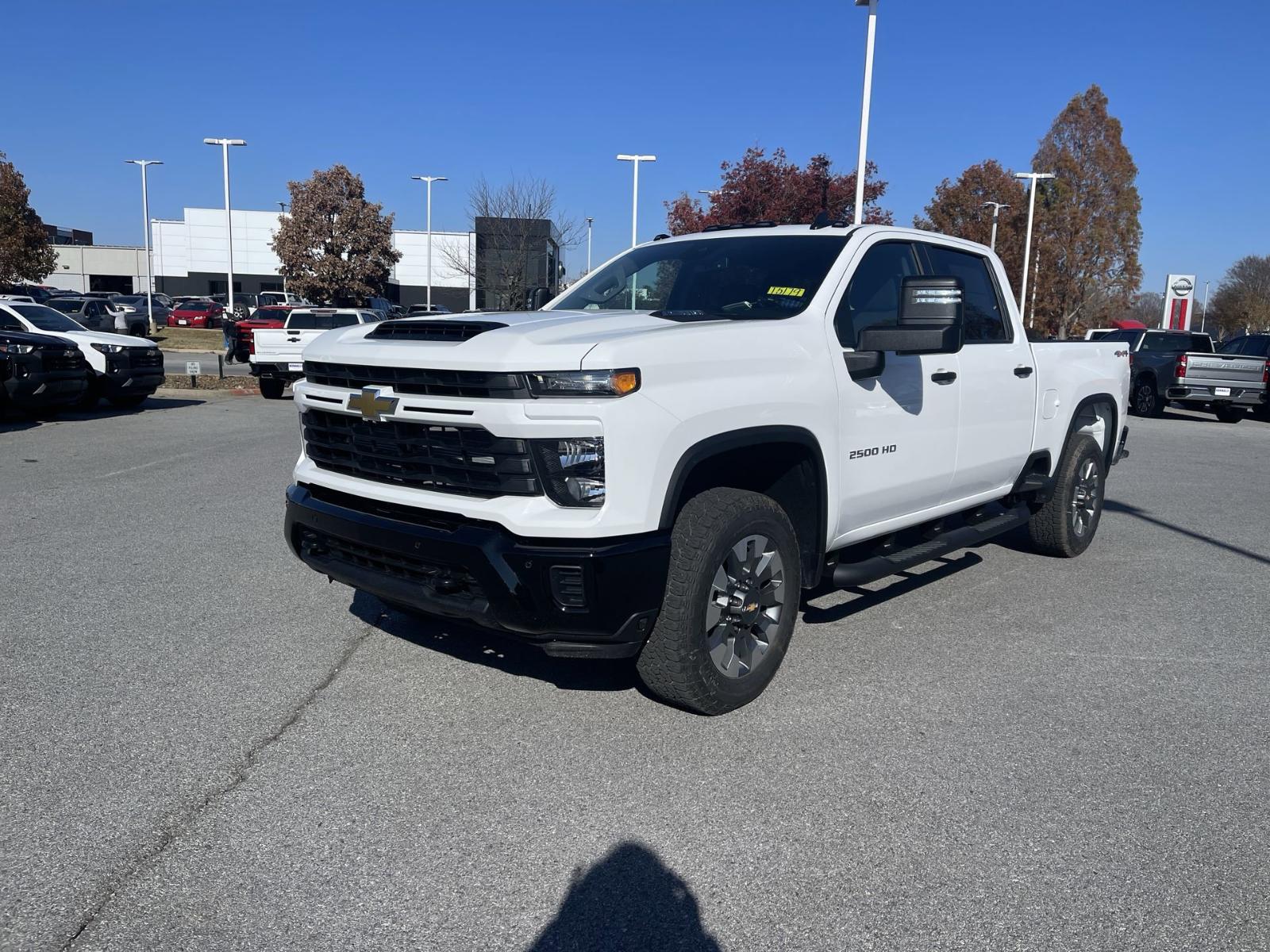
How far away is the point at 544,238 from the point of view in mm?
35062

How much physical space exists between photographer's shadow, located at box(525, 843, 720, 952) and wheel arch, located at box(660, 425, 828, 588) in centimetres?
120

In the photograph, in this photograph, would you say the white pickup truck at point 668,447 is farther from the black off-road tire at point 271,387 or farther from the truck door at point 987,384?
the black off-road tire at point 271,387

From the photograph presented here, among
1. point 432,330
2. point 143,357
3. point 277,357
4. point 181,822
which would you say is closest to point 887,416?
point 432,330

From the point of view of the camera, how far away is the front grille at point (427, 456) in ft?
11.8

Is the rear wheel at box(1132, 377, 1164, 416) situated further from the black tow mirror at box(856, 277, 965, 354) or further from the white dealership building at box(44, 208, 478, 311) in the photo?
the white dealership building at box(44, 208, 478, 311)

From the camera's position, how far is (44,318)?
Answer: 1680 cm

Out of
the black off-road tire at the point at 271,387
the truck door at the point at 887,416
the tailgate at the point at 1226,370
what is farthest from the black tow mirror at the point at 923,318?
the tailgate at the point at 1226,370

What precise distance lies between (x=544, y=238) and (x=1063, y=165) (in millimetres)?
24675

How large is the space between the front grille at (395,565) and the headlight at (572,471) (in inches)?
18.3

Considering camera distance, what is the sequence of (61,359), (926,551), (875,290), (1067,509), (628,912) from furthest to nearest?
(61,359), (1067,509), (926,551), (875,290), (628,912)

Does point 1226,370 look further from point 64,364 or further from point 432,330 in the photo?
point 64,364

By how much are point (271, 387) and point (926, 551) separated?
16819 mm

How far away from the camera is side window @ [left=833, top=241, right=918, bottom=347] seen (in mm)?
4708

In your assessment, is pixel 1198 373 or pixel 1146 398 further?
pixel 1146 398
